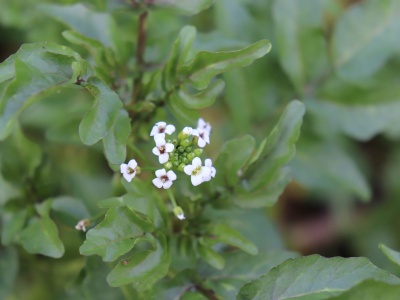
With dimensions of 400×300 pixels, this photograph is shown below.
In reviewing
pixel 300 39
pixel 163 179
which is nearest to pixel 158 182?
pixel 163 179

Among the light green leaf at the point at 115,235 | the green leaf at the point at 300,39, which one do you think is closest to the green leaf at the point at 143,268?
the light green leaf at the point at 115,235

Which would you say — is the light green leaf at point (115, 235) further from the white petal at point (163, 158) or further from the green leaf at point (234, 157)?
the green leaf at point (234, 157)

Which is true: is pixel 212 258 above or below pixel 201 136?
below

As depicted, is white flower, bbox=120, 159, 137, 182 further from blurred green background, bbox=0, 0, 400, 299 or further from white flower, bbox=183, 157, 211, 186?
blurred green background, bbox=0, 0, 400, 299

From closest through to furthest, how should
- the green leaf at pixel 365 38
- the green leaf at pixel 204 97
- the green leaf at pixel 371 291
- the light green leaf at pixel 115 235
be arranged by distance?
the green leaf at pixel 371 291, the light green leaf at pixel 115 235, the green leaf at pixel 204 97, the green leaf at pixel 365 38

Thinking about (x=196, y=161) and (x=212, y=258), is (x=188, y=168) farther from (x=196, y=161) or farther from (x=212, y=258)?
(x=212, y=258)

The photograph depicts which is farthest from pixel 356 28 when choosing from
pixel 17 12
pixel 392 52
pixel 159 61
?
pixel 17 12

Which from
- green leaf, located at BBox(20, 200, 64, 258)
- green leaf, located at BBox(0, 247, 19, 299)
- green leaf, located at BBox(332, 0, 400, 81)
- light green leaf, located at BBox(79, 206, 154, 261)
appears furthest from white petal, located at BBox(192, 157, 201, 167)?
green leaf, located at BBox(332, 0, 400, 81)
